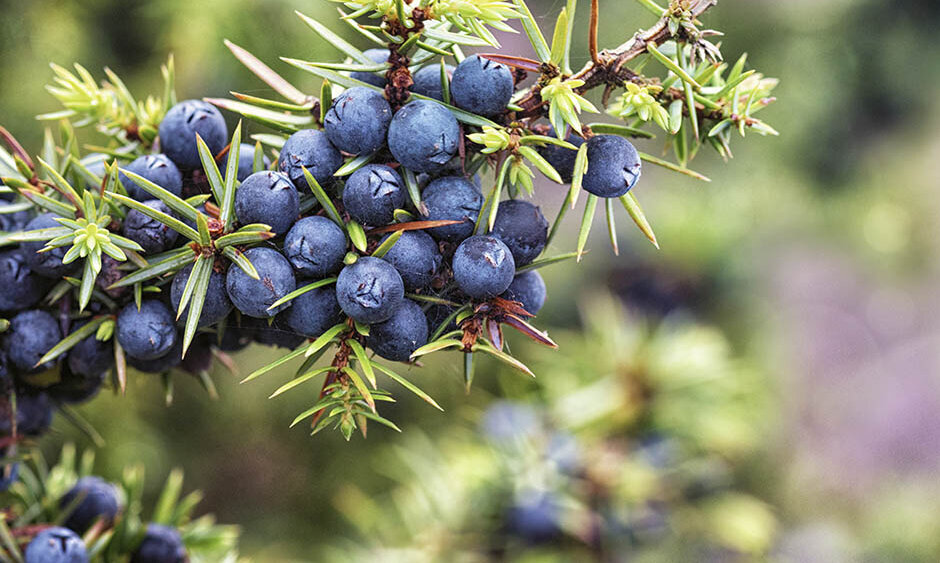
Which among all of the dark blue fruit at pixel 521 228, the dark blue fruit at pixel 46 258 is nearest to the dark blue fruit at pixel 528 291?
the dark blue fruit at pixel 521 228

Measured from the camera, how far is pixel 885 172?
5.28ft

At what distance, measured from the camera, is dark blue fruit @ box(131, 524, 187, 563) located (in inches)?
20.5

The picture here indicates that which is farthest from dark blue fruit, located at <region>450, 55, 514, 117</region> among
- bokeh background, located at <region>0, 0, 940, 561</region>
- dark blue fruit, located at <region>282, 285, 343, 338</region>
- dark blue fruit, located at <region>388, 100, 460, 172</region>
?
bokeh background, located at <region>0, 0, 940, 561</region>

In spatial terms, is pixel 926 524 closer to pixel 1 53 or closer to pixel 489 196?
pixel 489 196

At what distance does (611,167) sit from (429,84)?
0.11 metres

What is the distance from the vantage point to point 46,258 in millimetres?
404

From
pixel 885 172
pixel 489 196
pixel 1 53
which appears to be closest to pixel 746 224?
pixel 885 172

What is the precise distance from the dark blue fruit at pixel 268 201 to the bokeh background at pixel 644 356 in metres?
0.32

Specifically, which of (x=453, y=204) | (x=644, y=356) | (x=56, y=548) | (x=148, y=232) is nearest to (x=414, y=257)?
(x=453, y=204)

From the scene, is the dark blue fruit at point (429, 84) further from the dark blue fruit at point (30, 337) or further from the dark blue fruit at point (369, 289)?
the dark blue fruit at point (30, 337)

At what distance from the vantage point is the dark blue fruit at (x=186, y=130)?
1.43 feet

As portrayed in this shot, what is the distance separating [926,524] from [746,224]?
1.78ft

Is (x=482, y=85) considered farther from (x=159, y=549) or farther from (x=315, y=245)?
(x=159, y=549)

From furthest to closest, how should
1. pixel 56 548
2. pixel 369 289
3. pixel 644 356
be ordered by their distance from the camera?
pixel 644 356, pixel 56 548, pixel 369 289
